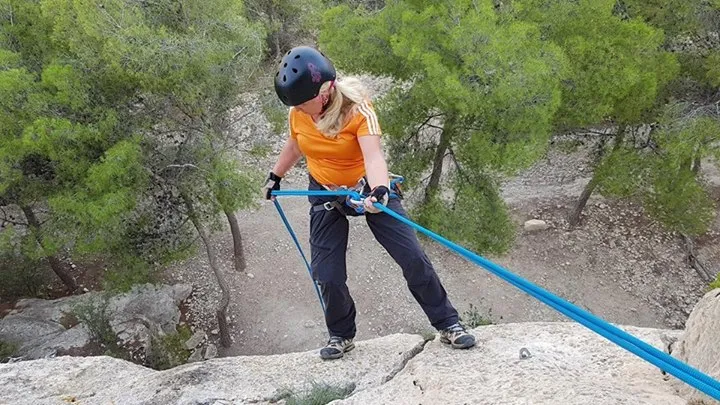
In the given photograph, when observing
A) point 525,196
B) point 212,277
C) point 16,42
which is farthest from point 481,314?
point 16,42

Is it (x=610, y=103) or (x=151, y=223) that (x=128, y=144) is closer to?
(x=151, y=223)

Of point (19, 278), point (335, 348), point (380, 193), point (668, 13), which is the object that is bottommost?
point (19, 278)

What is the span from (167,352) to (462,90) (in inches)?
319

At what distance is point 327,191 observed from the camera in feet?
14.9

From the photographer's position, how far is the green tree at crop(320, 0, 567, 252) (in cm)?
1101

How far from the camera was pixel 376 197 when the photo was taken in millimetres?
4121

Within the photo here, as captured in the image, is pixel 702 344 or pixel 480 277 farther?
pixel 480 277

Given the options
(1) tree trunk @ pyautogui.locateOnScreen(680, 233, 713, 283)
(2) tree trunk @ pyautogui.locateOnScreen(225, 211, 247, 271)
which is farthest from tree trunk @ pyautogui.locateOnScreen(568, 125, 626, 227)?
(2) tree trunk @ pyautogui.locateOnScreen(225, 211, 247, 271)

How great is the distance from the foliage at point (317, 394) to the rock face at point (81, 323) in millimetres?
8991

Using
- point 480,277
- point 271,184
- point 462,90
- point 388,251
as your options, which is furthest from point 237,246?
point 388,251

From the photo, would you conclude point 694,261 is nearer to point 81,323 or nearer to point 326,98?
point 326,98

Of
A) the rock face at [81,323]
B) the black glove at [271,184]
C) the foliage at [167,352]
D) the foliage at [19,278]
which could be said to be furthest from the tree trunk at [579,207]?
the foliage at [19,278]

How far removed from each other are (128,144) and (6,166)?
6.88 feet

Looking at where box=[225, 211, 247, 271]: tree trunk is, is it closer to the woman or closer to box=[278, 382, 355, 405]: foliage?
the woman
